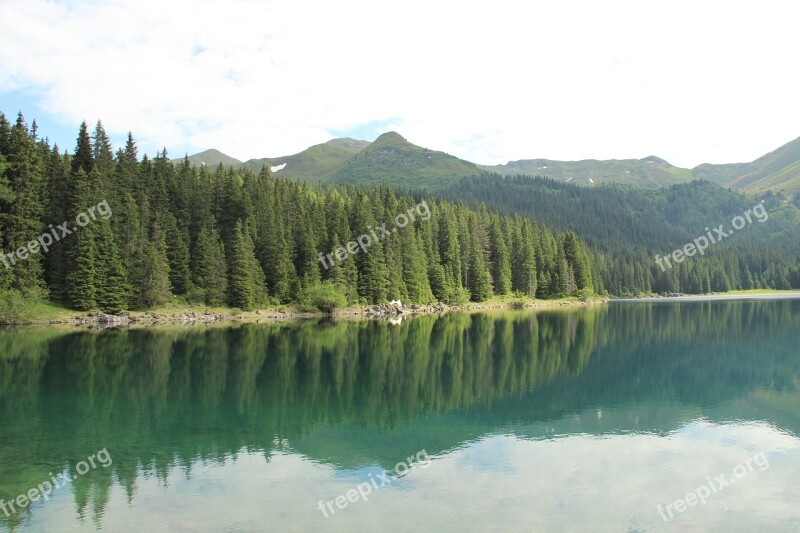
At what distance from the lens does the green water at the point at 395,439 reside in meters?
16.4

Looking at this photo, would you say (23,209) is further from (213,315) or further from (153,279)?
(213,315)

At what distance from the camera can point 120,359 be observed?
44.6 m

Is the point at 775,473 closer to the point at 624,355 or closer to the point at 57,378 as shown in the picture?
the point at 624,355

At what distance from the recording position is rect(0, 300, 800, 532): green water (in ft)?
53.8

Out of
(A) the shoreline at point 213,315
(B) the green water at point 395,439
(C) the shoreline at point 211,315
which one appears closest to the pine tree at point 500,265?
(C) the shoreline at point 211,315

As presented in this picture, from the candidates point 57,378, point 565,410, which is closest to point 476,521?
point 565,410

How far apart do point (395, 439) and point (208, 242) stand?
79.1 meters

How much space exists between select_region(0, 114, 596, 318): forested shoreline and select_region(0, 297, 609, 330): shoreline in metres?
1.77

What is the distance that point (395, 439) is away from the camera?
24094mm

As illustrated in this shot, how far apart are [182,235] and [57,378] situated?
63.0m

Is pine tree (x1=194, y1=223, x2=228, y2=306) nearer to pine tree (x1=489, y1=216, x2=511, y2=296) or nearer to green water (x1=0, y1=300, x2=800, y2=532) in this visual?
green water (x1=0, y1=300, x2=800, y2=532)

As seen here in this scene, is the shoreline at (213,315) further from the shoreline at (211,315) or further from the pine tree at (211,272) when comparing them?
the pine tree at (211,272)

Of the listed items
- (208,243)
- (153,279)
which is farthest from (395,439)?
(208,243)

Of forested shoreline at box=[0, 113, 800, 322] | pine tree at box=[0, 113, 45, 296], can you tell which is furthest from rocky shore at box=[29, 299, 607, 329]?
pine tree at box=[0, 113, 45, 296]
